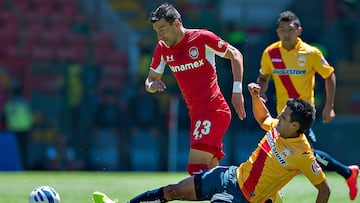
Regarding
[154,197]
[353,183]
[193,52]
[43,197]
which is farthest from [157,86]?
[353,183]

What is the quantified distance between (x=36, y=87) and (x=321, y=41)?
6811mm

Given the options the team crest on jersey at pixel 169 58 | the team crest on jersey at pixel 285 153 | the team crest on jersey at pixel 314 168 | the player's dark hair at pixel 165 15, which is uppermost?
the player's dark hair at pixel 165 15

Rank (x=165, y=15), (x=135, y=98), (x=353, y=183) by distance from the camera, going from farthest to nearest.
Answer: (x=135, y=98) < (x=353, y=183) < (x=165, y=15)

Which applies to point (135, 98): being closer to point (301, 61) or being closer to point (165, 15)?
point (301, 61)

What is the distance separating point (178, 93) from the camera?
21484 mm

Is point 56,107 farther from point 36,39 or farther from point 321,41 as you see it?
point 321,41

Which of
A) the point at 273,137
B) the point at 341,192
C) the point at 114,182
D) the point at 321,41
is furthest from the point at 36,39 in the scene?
the point at 273,137

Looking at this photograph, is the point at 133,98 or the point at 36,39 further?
the point at 36,39

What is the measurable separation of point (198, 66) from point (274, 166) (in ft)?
6.16

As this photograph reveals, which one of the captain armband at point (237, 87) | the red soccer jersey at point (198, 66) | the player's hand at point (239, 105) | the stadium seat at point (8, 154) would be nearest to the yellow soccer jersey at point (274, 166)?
the player's hand at point (239, 105)

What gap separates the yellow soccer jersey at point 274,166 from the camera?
26.6 ft

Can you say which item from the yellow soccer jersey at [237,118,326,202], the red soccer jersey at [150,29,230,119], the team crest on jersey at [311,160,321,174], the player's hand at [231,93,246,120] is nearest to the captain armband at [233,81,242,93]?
the player's hand at [231,93,246,120]

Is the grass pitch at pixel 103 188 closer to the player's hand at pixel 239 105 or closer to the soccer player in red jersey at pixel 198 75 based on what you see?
the soccer player in red jersey at pixel 198 75

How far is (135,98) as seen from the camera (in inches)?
843
